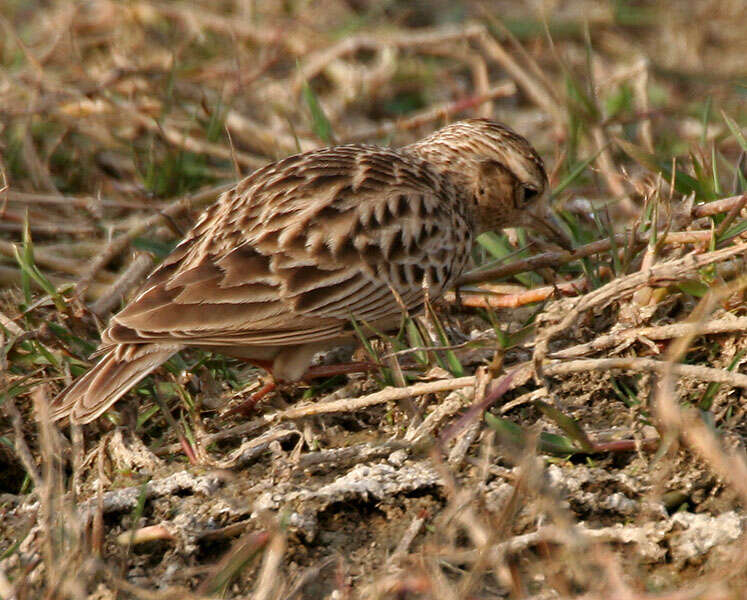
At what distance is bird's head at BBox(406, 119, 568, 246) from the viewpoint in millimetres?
5520

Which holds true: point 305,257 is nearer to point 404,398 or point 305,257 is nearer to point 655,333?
point 404,398

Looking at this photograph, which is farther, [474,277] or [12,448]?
[474,277]

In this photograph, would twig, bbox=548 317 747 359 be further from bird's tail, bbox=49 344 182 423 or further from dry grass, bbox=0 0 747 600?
bird's tail, bbox=49 344 182 423

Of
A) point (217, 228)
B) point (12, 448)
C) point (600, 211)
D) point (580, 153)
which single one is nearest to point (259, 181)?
point (217, 228)

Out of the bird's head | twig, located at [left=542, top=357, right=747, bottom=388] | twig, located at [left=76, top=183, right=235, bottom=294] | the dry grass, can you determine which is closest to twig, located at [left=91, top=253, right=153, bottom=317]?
the dry grass

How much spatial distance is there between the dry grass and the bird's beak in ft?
0.39

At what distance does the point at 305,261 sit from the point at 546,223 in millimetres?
1375

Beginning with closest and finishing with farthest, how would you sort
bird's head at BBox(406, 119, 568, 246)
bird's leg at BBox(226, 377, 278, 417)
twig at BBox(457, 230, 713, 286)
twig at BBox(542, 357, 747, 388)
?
1. twig at BBox(542, 357, 747, 388)
2. bird's leg at BBox(226, 377, 278, 417)
3. twig at BBox(457, 230, 713, 286)
4. bird's head at BBox(406, 119, 568, 246)

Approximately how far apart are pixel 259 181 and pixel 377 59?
3578 millimetres

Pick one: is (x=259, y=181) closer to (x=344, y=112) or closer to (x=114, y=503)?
(x=114, y=503)

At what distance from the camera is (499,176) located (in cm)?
556

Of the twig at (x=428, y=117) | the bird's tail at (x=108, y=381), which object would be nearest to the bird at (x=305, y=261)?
the bird's tail at (x=108, y=381)

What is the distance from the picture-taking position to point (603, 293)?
397 centimetres

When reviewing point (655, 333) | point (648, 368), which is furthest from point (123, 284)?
point (648, 368)
